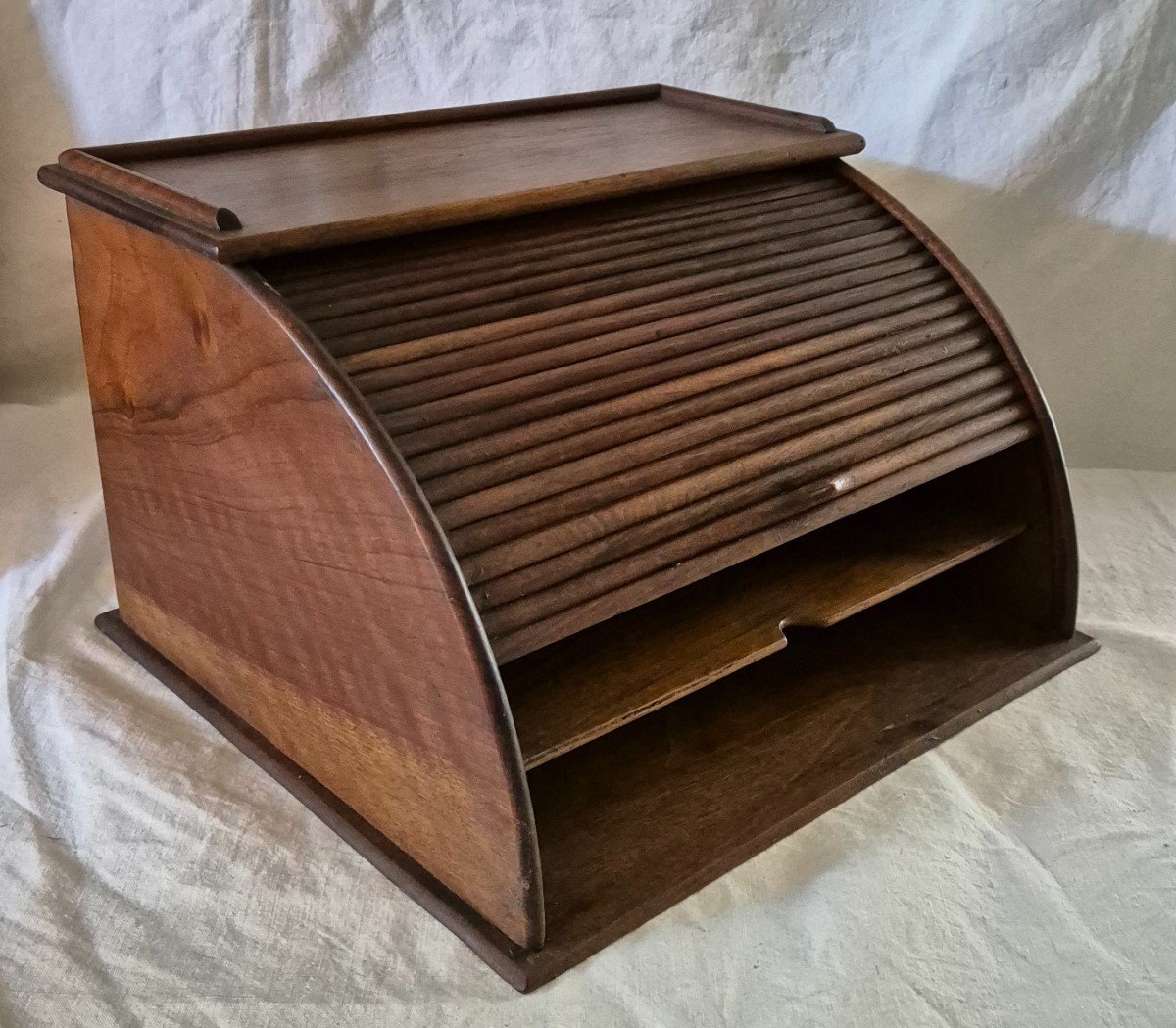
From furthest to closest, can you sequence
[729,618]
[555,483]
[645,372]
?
[729,618] → [645,372] → [555,483]

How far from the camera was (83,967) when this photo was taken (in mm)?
1150

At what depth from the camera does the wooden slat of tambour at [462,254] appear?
117cm

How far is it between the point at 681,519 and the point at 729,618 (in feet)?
0.70

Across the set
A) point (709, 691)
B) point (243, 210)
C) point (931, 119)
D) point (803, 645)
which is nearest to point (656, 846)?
point (709, 691)

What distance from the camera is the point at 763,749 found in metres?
1.39

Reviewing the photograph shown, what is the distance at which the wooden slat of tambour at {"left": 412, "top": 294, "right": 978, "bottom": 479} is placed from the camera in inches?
43.6

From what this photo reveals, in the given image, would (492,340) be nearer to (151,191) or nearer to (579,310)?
(579,310)

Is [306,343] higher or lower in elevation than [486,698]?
higher

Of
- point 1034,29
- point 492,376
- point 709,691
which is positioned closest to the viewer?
point 492,376

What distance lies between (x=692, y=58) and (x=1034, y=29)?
45 centimetres

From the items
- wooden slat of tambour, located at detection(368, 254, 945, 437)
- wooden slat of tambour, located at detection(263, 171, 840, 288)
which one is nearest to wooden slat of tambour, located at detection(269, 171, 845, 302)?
wooden slat of tambour, located at detection(263, 171, 840, 288)

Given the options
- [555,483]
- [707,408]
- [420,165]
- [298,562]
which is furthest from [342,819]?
[420,165]

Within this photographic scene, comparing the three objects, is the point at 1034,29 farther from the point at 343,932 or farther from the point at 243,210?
the point at 343,932

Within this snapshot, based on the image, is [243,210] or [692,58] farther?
[692,58]
